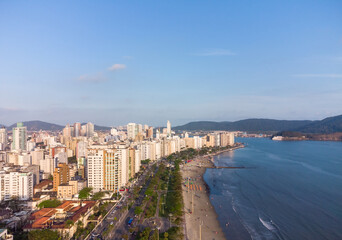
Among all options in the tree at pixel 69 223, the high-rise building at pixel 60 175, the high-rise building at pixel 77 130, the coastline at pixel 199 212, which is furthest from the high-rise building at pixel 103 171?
the high-rise building at pixel 77 130

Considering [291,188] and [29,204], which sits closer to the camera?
[29,204]

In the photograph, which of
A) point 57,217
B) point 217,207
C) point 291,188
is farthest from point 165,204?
point 291,188

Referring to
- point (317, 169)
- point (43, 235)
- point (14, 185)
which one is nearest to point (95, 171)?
point (14, 185)

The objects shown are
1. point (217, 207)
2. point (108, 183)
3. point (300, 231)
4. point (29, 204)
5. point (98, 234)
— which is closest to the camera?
point (98, 234)

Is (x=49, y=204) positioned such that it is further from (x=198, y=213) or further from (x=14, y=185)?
(x=198, y=213)

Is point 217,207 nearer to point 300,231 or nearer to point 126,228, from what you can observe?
point 300,231

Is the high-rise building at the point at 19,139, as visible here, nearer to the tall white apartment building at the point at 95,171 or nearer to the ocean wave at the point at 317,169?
the tall white apartment building at the point at 95,171
